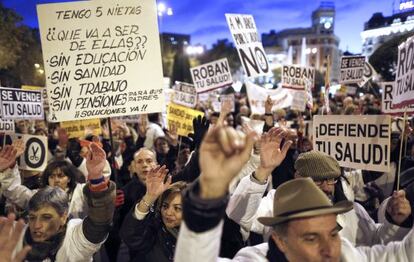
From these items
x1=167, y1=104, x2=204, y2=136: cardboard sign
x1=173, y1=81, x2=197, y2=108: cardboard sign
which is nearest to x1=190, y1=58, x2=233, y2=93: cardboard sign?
x1=173, y1=81, x2=197, y2=108: cardboard sign

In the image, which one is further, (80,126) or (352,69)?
(352,69)

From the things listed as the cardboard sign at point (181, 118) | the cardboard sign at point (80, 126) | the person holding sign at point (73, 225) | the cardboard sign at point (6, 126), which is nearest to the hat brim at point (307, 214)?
the person holding sign at point (73, 225)

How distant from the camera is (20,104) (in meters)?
7.25

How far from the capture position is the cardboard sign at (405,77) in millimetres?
4090

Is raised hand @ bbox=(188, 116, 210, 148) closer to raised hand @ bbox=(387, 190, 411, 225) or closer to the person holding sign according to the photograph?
the person holding sign

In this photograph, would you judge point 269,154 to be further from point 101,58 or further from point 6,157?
point 6,157

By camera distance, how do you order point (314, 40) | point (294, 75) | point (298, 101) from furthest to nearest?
point (314, 40) < point (298, 101) < point (294, 75)

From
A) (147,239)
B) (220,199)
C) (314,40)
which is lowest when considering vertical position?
(147,239)

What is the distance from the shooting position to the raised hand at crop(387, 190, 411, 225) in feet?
10.9

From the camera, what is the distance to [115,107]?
171 inches

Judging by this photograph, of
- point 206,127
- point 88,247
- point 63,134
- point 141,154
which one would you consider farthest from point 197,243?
point 63,134

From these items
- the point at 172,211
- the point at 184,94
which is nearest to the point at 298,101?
the point at 184,94

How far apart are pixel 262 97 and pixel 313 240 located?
9367 millimetres

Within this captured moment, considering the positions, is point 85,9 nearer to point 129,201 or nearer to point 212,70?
point 129,201
